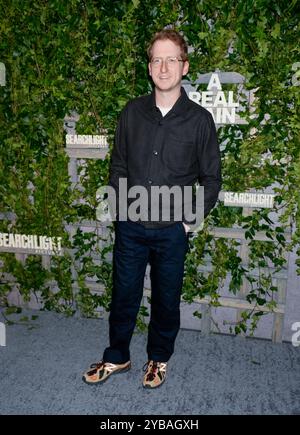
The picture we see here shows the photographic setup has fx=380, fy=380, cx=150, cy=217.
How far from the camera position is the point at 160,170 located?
2197 mm

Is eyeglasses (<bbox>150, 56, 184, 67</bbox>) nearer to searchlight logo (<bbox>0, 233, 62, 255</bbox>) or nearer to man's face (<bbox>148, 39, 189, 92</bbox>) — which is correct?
man's face (<bbox>148, 39, 189, 92</bbox>)

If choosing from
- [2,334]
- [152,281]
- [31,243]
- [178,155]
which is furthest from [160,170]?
[2,334]

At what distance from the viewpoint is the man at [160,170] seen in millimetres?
2170

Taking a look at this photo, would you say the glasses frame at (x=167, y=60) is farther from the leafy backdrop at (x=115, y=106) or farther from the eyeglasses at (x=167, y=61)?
the leafy backdrop at (x=115, y=106)

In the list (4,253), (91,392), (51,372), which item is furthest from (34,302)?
(91,392)

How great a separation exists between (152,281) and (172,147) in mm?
855

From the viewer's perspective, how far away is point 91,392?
240 cm

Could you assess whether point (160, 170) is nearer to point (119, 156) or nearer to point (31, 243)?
point (119, 156)

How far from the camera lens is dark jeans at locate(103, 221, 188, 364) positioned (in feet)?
7.43

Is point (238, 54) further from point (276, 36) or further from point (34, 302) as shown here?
point (34, 302)

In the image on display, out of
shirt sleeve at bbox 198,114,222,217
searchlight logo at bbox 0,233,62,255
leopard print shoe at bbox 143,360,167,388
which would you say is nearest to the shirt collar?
shirt sleeve at bbox 198,114,222,217

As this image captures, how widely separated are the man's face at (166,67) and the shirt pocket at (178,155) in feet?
0.98

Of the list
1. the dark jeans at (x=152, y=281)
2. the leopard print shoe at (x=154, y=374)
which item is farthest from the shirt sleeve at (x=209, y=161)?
the leopard print shoe at (x=154, y=374)
